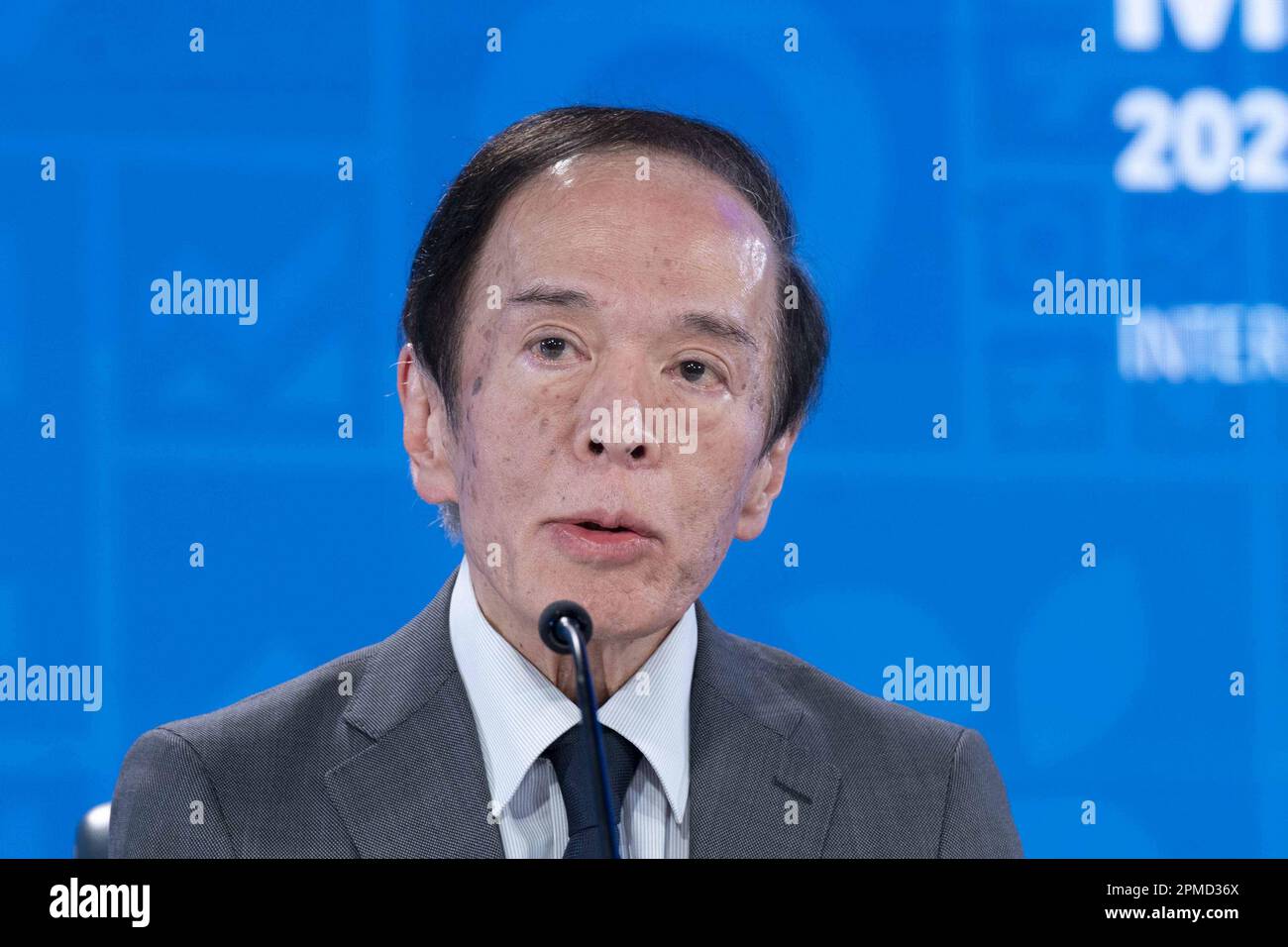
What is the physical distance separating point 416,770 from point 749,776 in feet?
1.11

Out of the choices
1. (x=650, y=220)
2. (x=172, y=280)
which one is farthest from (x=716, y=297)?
(x=172, y=280)

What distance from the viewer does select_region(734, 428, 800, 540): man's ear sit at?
1554mm

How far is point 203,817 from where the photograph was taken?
1374 millimetres

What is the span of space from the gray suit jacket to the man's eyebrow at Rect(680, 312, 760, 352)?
1.14 ft

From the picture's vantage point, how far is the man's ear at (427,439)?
1.54 m

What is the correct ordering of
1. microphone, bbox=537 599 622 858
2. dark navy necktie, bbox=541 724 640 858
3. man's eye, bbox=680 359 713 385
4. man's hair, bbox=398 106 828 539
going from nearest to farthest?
1. microphone, bbox=537 599 622 858
2. dark navy necktie, bbox=541 724 640 858
3. man's eye, bbox=680 359 713 385
4. man's hair, bbox=398 106 828 539

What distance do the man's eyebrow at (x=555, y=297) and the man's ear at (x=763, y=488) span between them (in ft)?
0.92

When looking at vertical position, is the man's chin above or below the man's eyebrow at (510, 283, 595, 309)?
below

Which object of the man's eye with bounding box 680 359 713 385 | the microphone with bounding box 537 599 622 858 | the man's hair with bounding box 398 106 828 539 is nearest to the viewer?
the microphone with bounding box 537 599 622 858

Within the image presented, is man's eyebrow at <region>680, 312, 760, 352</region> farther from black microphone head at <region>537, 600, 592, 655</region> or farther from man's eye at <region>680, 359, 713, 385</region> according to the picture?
black microphone head at <region>537, 600, 592, 655</region>

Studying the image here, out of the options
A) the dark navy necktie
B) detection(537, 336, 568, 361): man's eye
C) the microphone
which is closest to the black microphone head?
the microphone

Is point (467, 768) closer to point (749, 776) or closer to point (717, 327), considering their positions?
point (749, 776)
